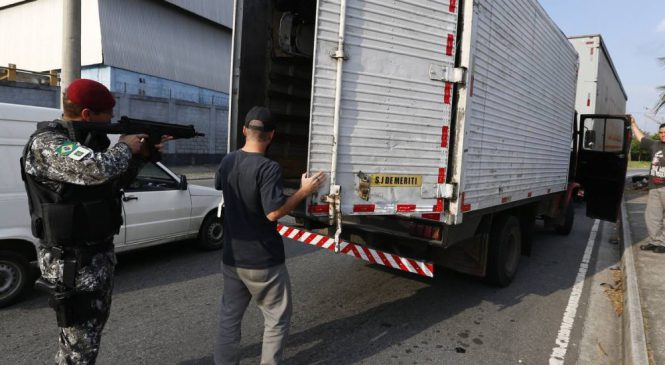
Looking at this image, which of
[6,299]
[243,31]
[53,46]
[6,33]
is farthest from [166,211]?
[6,33]

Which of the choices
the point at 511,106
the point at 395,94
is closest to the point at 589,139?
the point at 511,106

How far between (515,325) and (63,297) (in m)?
3.79

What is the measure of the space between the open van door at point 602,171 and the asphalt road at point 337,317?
2.68m

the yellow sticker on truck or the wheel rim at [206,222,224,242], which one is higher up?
the yellow sticker on truck

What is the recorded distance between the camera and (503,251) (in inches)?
199

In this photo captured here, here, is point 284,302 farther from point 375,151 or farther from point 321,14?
point 321,14

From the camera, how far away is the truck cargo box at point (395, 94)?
10.3 feet

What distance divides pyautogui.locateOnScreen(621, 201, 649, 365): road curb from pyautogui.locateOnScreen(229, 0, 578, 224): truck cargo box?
5.13 feet

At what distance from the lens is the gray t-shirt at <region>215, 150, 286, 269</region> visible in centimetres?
262

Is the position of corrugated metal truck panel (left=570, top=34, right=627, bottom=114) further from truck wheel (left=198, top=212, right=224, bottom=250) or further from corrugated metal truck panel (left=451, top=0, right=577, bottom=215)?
truck wheel (left=198, top=212, right=224, bottom=250)

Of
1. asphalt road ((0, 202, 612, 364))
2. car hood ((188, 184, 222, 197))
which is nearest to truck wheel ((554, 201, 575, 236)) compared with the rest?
asphalt road ((0, 202, 612, 364))

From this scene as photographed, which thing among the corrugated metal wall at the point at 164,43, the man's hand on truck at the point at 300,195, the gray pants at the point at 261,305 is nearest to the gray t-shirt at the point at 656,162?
the man's hand on truck at the point at 300,195

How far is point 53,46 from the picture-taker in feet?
87.1

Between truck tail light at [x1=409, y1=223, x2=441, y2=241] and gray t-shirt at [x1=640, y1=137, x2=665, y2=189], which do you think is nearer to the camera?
truck tail light at [x1=409, y1=223, x2=441, y2=241]
